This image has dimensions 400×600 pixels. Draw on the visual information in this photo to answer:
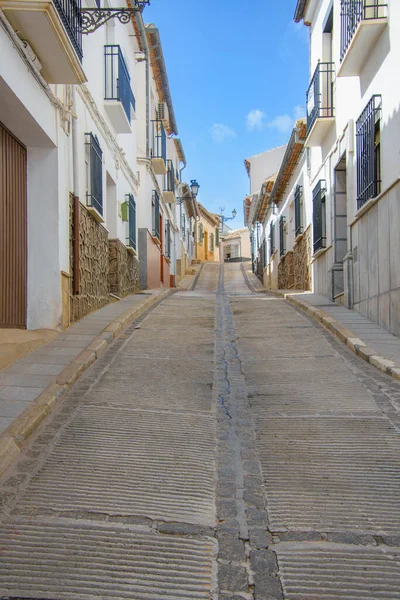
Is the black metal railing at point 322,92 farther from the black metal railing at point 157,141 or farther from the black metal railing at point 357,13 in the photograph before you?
the black metal railing at point 157,141

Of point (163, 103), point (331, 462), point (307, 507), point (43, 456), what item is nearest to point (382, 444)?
point (331, 462)

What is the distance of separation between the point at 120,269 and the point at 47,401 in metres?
7.85

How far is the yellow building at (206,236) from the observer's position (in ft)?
157

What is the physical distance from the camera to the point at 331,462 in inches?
135

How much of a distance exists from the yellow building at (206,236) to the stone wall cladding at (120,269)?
3162cm

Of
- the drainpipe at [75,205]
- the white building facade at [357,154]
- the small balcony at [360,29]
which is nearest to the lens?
the white building facade at [357,154]

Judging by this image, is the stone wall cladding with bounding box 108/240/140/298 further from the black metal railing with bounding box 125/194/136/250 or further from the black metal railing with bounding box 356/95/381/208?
the black metal railing with bounding box 356/95/381/208

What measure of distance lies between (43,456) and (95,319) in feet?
16.6

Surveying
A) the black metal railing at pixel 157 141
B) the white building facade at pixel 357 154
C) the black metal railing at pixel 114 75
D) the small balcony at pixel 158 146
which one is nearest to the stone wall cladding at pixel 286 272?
the white building facade at pixel 357 154

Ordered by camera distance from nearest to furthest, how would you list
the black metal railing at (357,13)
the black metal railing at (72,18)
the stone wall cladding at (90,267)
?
the black metal railing at (72,18) → the black metal railing at (357,13) → the stone wall cladding at (90,267)

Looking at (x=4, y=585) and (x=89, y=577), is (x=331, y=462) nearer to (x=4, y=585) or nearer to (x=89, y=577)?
(x=89, y=577)

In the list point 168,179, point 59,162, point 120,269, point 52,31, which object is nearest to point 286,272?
point 168,179

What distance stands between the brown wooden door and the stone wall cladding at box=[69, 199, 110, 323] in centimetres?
92

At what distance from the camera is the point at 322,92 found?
11.6m
